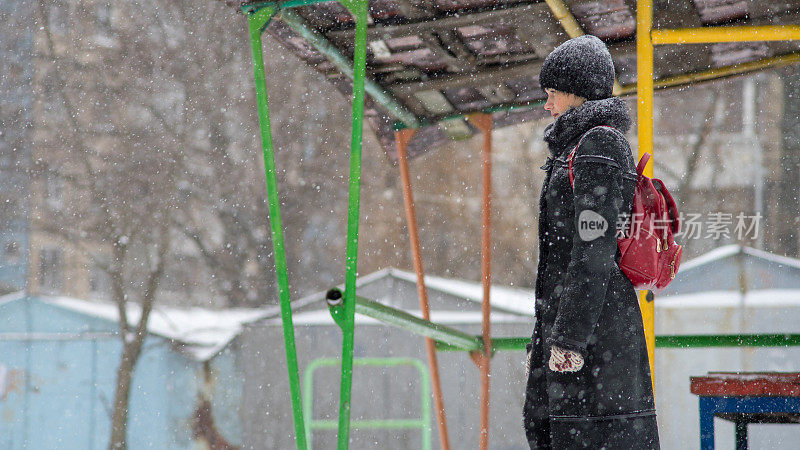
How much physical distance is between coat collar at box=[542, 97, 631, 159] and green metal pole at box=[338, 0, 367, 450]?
31.1 inches

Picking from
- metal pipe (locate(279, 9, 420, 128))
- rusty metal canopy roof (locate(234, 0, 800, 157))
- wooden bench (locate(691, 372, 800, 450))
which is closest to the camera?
wooden bench (locate(691, 372, 800, 450))

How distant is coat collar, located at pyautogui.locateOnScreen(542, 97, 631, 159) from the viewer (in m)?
2.18

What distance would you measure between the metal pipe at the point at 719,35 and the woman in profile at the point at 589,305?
3.49 ft

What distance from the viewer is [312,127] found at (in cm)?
1814

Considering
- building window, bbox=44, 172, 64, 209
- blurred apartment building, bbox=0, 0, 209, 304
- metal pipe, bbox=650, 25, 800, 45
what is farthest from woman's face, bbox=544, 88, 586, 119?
building window, bbox=44, 172, 64, 209

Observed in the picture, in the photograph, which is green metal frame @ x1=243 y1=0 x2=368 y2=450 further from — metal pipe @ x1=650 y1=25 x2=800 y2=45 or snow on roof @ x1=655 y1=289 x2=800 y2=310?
snow on roof @ x1=655 y1=289 x2=800 y2=310

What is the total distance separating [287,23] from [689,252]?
1666 centimetres

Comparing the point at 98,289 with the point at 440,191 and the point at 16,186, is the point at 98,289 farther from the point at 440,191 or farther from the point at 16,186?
the point at 440,191

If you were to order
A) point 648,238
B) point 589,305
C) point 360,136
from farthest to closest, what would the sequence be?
point 360,136 < point 648,238 < point 589,305

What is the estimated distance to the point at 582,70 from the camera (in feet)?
7.32

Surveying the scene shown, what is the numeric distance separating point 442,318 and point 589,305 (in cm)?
822

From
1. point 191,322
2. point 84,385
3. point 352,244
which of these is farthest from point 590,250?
point 191,322

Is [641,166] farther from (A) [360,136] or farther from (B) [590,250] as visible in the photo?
(A) [360,136]

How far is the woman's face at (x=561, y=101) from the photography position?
2.28 meters
